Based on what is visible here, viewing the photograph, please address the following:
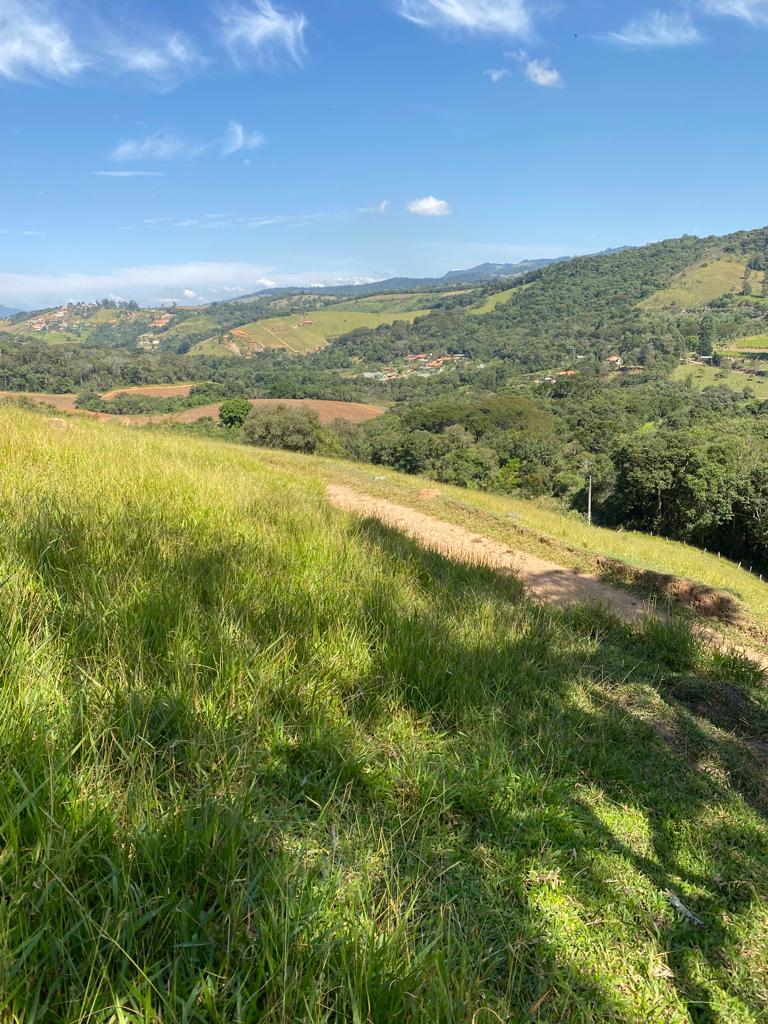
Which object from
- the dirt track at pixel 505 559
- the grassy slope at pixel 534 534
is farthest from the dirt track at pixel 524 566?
the grassy slope at pixel 534 534

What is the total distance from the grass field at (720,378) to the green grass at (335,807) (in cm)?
11343

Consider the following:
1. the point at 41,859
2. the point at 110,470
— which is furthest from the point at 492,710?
the point at 110,470

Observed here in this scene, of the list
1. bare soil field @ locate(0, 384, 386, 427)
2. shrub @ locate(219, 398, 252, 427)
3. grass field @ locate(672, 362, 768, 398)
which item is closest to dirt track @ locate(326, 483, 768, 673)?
shrub @ locate(219, 398, 252, 427)

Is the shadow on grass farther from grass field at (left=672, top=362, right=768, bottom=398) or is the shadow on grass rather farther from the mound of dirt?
grass field at (left=672, top=362, right=768, bottom=398)

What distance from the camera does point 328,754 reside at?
79.5 inches

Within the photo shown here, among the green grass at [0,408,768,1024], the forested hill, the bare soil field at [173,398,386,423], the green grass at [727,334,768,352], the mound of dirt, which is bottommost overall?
the bare soil field at [173,398,386,423]

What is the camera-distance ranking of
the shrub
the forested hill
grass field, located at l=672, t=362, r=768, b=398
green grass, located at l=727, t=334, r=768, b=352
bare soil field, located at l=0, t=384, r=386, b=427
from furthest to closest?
1. the forested hill
2. green grass, located at l=727, t=334, r=768, b=352
3. grass field, located at l=672, t=362, r=768, b=398
4. bare soil field, located at l=0, t=384, r=386, b=427
5. the shrub

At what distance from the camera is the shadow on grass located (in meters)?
1.13

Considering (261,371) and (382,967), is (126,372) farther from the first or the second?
(382,967)

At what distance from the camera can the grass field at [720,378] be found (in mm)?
99312

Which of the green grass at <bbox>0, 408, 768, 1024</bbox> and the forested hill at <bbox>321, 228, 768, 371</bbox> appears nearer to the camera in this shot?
the green grass at <bbox>0, 408, 768, 1024</bbox>

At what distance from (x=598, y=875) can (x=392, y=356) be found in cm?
18636

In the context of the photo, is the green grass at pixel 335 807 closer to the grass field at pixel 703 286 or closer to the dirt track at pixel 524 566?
the dirt track at pixel 524 566

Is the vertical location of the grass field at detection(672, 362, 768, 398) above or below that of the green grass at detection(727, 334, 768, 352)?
below
